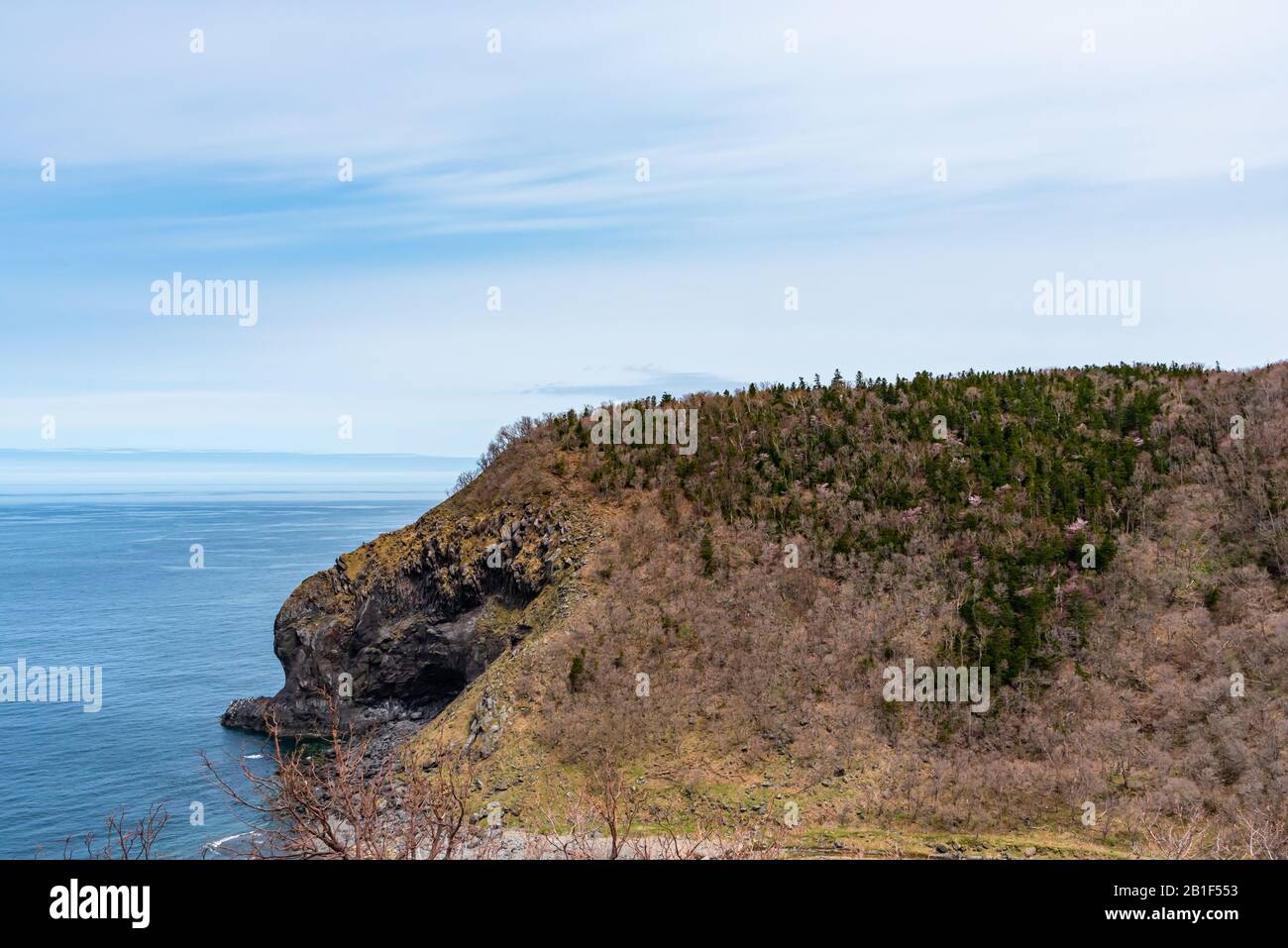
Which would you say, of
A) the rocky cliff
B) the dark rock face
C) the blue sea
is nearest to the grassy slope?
the rocky cliff

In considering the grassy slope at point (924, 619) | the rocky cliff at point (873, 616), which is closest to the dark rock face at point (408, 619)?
the rocky cliff at point (873, 616)

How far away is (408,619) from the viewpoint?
6831cm

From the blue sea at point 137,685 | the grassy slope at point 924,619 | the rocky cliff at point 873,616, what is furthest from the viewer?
the blue sea at point 137,685

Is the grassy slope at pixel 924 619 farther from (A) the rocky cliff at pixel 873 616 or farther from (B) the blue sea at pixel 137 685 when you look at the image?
(B) the blue sea at pixel 137 685

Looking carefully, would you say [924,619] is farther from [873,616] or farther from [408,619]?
[408,619]

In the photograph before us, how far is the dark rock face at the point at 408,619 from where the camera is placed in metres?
62.1

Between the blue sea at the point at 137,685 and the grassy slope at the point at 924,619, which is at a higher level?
the grassy slope at the point at 924,619

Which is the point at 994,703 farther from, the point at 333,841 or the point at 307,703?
the point at 307,703

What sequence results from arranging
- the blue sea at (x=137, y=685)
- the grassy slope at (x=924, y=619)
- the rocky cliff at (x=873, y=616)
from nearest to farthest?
the grassy slope at (x=924, y=619)
the rocky cliff at (x=873, y=616)
the blue sea at (x=137, y=685)

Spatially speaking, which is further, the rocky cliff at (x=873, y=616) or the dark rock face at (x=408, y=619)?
the dark rock face at (x=408, y=619)

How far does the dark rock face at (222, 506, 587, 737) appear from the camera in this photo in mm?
62125

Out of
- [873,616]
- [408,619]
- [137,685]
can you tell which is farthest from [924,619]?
[137,685]
